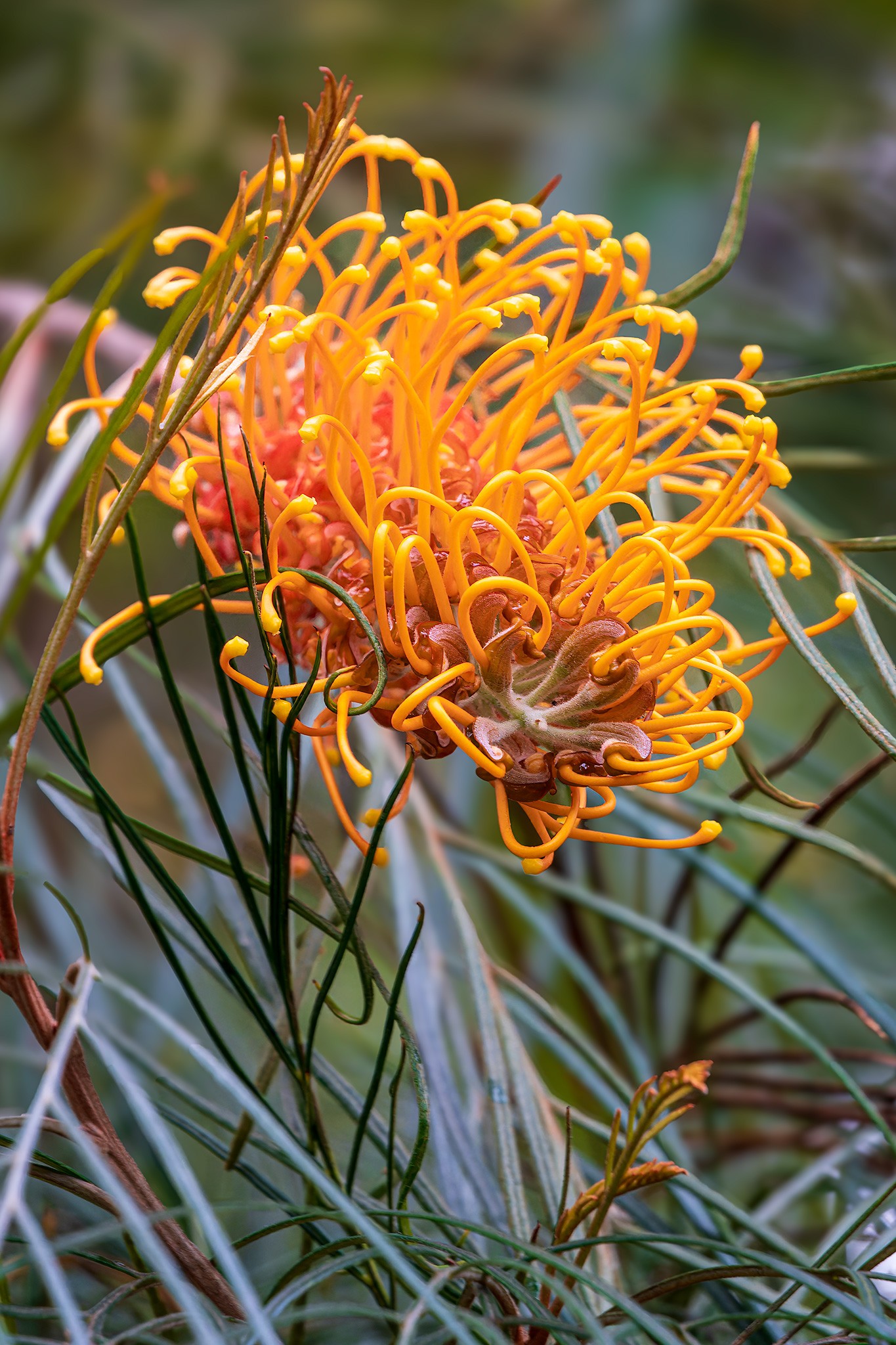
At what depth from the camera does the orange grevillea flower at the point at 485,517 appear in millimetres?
223

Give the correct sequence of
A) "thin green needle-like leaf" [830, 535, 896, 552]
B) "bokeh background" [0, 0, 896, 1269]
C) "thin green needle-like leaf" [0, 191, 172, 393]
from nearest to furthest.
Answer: "thin green needle-like leaf" [0, 191, 172, 393]
"thin green needle-like leaf" [830, 535, 896, 552]
"bokeh background" [0, 0, 896, 1269]

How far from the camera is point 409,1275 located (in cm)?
17

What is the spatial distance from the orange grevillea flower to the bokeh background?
310 mm

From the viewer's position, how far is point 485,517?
0.70 feet

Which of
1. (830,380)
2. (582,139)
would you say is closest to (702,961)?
(830,380)

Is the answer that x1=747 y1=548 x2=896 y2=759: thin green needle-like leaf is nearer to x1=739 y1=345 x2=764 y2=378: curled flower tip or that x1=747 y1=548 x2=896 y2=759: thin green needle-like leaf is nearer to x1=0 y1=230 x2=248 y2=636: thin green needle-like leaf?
x1=739 y1=345 x2=764 y2=378: curled flower tip

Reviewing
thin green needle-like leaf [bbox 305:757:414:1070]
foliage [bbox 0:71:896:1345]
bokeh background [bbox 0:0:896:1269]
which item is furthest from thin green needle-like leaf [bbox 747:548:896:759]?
bokeh background [bbox 0:0:896:1269]

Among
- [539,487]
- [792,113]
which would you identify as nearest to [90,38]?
[792,113]

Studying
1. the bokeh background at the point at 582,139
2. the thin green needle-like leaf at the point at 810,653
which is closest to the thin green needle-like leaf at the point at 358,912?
the thin green needle-like leaf at the point at 810,653

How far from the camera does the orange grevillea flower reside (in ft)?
0.73

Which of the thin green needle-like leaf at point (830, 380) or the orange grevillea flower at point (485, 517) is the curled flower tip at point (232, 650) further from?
the thin green needle-like leaf at point (830, 380)

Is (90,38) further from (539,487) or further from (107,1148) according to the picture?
(107,1148)

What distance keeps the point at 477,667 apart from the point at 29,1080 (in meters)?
0.34

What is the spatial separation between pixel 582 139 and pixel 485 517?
659 mm
